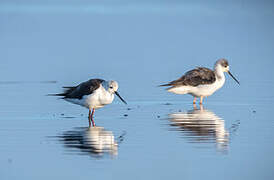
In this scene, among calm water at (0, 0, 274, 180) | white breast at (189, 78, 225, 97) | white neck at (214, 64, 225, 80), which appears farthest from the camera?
white neck at (214, 64, 225, 80)

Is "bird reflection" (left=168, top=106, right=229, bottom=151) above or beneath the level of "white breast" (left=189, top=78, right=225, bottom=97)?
beneath

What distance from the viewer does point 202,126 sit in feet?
49.5

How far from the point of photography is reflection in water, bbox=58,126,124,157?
40.4ft

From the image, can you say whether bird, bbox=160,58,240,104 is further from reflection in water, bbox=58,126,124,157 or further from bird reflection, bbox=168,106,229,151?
reflection in water, bbox=58,126,124,157

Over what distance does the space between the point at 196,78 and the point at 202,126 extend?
227 inches

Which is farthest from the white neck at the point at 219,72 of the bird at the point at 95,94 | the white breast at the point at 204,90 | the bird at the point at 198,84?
the bird at the point at 95,94

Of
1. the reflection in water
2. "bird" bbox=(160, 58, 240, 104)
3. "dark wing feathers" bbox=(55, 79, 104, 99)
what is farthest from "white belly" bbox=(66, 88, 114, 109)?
"bird" bbox=(160, 58, 240, 104)

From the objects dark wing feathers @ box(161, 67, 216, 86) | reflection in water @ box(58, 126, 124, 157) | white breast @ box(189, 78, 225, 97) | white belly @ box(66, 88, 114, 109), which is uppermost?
dark wing feathers @ box(161, 67, 216, 86)

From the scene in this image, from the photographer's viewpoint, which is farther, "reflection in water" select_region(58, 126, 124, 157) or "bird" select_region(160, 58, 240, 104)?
"bird" select_region(160, 58, 240, 104)

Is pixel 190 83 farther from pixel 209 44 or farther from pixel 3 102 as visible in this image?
pixel 209 44

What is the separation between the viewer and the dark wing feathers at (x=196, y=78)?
67.1ft

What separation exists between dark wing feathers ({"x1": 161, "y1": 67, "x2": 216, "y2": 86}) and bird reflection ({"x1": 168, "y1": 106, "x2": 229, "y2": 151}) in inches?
81.5

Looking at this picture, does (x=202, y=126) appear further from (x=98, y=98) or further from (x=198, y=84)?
Answer: (x=198, y=84)

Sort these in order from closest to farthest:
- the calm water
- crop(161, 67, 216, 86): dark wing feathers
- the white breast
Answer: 1. the calm water
2. the white breast
3. crop(161, 67, 216, 86): dark wing feathers
